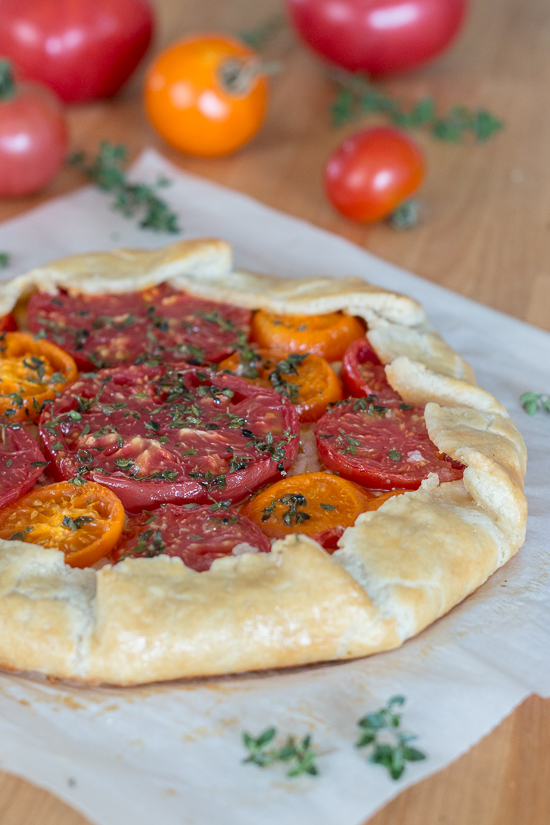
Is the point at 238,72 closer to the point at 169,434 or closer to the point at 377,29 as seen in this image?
the point at 377,29

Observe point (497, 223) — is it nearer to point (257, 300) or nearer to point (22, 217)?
point (257, 300)

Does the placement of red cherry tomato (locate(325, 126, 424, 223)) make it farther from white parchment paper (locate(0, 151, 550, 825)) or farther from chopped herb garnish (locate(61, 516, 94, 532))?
chopped herb garnish (locate(61, 516, 94, 532))

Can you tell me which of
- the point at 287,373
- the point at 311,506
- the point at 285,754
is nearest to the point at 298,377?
the point at 287,373

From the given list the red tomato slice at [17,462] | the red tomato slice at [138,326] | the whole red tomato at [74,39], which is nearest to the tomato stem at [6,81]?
the whole red tomato at [74,39]

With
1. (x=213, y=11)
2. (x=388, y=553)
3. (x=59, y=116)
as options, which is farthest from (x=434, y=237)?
(x=213, y=11)

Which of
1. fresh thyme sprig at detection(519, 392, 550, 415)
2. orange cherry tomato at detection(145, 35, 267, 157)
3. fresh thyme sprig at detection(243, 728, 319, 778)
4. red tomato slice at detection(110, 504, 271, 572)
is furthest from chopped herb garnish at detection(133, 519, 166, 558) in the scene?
orange cherry tomato at detection(145, 35, 267, 157)

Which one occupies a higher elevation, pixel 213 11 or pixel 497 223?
pixel 213 11
